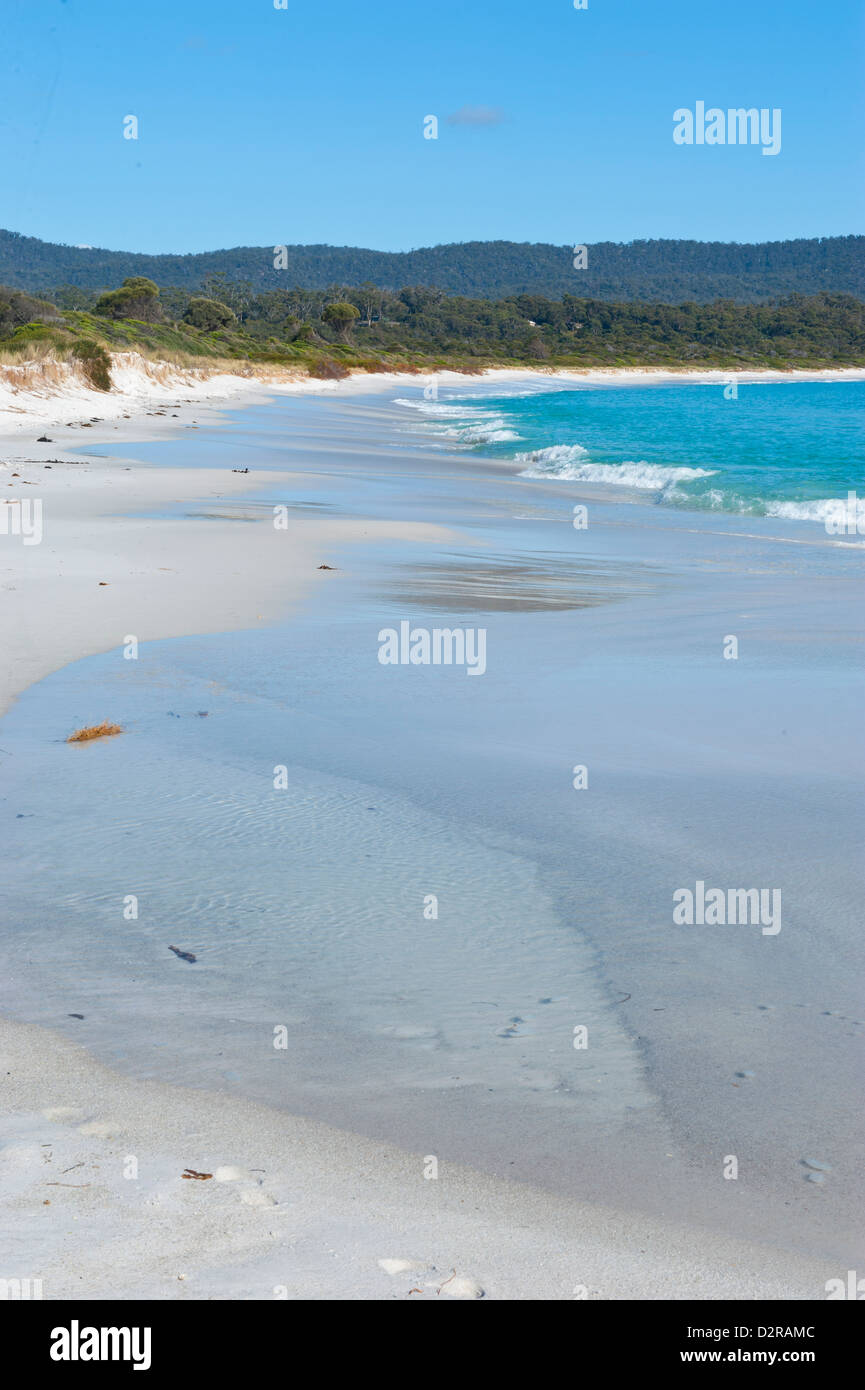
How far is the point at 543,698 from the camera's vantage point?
678cm

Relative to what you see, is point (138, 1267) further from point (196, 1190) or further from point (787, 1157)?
point (787, 1157)

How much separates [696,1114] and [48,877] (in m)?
2.38

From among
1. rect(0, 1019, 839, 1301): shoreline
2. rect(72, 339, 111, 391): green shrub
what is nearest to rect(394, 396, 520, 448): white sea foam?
rect(72, 339, 111, 391): green shrub

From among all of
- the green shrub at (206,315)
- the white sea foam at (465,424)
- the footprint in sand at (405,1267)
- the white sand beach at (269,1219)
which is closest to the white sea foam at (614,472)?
the white sea foam at (465,424)

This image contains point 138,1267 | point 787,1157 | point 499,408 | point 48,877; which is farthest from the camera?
point 499,408

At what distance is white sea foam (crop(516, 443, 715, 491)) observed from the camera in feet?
71.2

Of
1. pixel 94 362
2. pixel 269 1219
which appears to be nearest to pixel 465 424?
pixel 94 362

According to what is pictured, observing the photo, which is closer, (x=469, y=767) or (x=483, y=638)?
(x=469, y=767)

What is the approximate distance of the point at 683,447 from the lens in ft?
101

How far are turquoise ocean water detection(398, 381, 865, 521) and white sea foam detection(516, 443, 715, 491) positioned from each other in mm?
22

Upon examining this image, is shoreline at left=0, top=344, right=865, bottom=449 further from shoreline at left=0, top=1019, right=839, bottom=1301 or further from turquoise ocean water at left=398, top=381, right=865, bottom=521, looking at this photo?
shoreline at left=0, top=1019, right=839, bottom=1301

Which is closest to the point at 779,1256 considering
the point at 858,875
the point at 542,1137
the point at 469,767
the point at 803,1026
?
the point at 542,1137

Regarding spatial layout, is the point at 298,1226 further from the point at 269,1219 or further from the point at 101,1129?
the point at 101,1129

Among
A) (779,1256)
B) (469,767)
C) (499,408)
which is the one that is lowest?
(779,1256)
